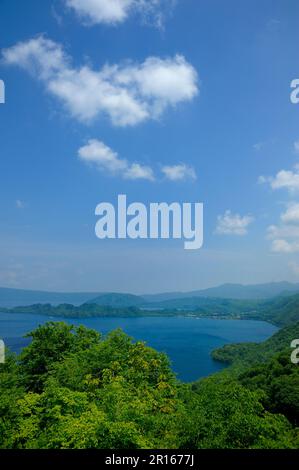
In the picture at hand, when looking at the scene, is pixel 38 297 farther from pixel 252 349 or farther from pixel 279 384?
pixel 279 384

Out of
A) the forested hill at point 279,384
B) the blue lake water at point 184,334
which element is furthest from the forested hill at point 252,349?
the forested hill at point 279,384

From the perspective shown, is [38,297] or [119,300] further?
[38,297]

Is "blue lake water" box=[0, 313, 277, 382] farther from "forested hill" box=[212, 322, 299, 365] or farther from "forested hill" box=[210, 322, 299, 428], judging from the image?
"forested hill" box=[210, 322, 299, 428]

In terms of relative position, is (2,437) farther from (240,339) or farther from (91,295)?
(91,295)

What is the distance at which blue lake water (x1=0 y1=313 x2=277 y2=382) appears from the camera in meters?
51.2

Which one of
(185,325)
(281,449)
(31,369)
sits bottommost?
(185,325)

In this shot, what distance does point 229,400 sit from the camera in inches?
255

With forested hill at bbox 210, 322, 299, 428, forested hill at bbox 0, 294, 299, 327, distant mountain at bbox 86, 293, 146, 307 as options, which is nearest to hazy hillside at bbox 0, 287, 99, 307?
distant mountain at bbox 86, 293, 146, 307

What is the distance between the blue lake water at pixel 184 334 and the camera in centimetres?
5122

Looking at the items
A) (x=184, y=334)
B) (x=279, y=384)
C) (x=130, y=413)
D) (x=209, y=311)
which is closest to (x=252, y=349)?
(x=184, y=334)

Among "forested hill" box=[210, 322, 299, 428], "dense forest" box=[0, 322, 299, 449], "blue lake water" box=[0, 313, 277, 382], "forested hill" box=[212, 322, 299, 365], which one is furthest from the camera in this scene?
"blue lake water" box=[0, 313, 277, 382]

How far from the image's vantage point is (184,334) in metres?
76.9

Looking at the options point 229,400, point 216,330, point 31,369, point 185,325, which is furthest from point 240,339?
point 229,400

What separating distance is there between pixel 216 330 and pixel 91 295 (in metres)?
122
